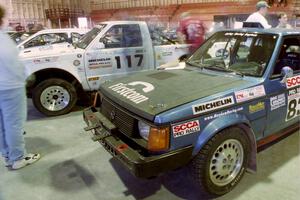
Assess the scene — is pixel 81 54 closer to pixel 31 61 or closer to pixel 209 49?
pixel 31 61

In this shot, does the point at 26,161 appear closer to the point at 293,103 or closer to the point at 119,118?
the point at 119,118

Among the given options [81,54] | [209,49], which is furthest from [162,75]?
[81,54]

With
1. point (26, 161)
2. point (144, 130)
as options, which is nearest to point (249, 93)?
point (144, 130)

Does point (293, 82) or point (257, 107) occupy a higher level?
point (293, 82)

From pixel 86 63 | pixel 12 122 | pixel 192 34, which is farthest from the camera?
pixel 192 34

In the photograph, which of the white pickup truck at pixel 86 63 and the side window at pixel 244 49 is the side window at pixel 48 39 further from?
the side window at pixel 244 49

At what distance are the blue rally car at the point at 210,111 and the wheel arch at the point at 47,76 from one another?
81.4 inches

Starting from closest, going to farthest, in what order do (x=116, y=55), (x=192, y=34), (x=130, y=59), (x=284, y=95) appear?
(x=284, y=95) → (x=116, y=55) → (x=130, y=59) → (x=192, y=34)

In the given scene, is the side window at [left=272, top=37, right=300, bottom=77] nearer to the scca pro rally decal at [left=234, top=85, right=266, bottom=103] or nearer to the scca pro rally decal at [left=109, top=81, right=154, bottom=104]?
the scca pro rally decal at [left=234, top=85, right=266, bottom=103]

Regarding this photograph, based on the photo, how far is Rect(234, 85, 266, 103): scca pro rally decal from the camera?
8.86ft

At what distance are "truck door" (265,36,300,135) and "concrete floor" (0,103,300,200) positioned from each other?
1.40 feet

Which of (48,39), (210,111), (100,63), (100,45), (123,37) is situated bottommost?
(210,111)

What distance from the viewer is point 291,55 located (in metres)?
3.71

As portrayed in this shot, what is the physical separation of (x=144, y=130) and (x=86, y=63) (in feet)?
9.81
